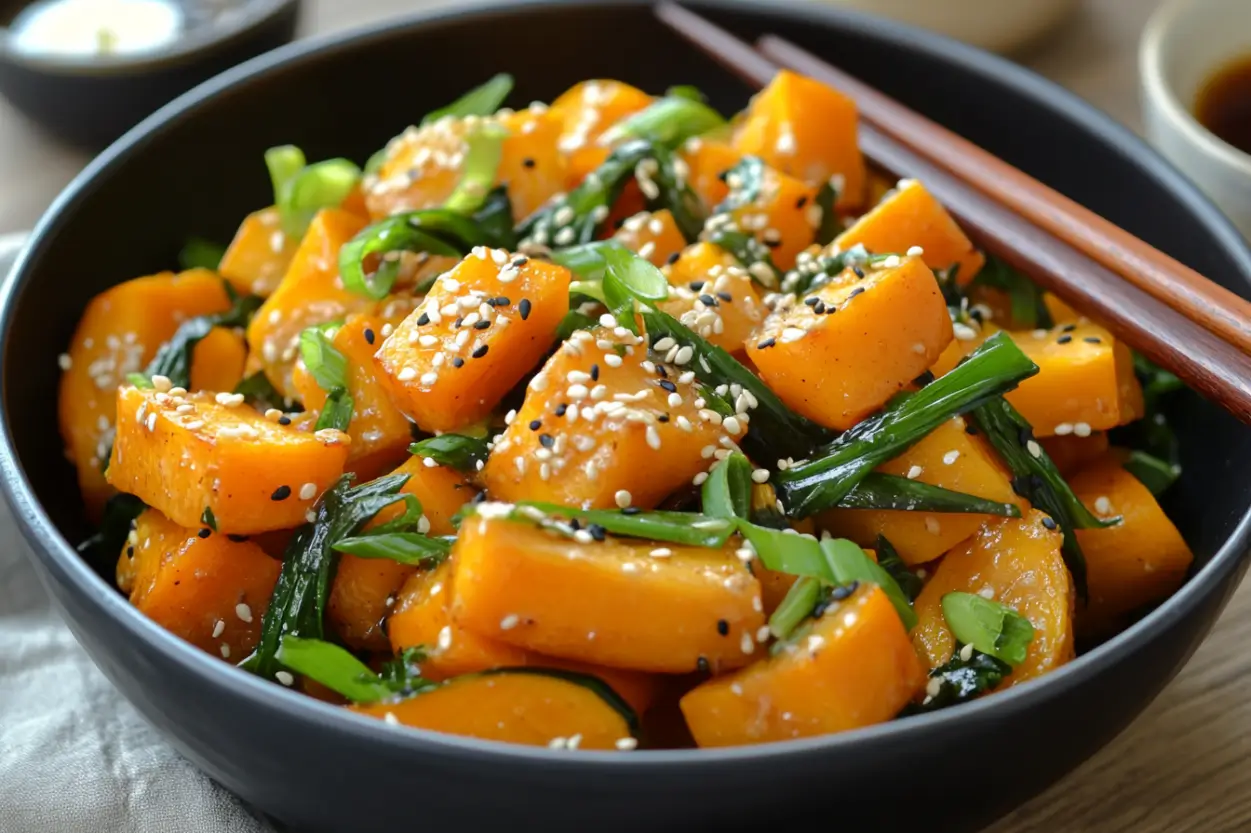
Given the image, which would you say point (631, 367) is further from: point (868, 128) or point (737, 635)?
point (868, 128)

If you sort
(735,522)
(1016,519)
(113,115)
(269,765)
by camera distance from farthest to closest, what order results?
(113,115) → (1016,519) → (735,522) → (269,765)

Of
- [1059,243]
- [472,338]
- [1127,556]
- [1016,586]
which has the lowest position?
[1127,556]

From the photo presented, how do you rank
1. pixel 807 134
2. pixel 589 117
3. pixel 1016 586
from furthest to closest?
pixel 589 117 → pixel 807 134 → pixel 1016 586

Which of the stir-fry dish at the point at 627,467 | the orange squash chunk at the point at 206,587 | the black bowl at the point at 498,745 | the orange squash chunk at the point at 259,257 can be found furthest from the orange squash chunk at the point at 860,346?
the orange squash chunk at the point at 259,257

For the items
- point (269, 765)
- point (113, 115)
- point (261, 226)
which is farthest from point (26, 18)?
point (269, 765)

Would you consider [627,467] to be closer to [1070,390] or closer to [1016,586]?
[1016,586]

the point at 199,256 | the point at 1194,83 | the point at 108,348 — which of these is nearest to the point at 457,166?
the point at 199,256

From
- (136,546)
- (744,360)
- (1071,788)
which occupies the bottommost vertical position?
(1071,788)
